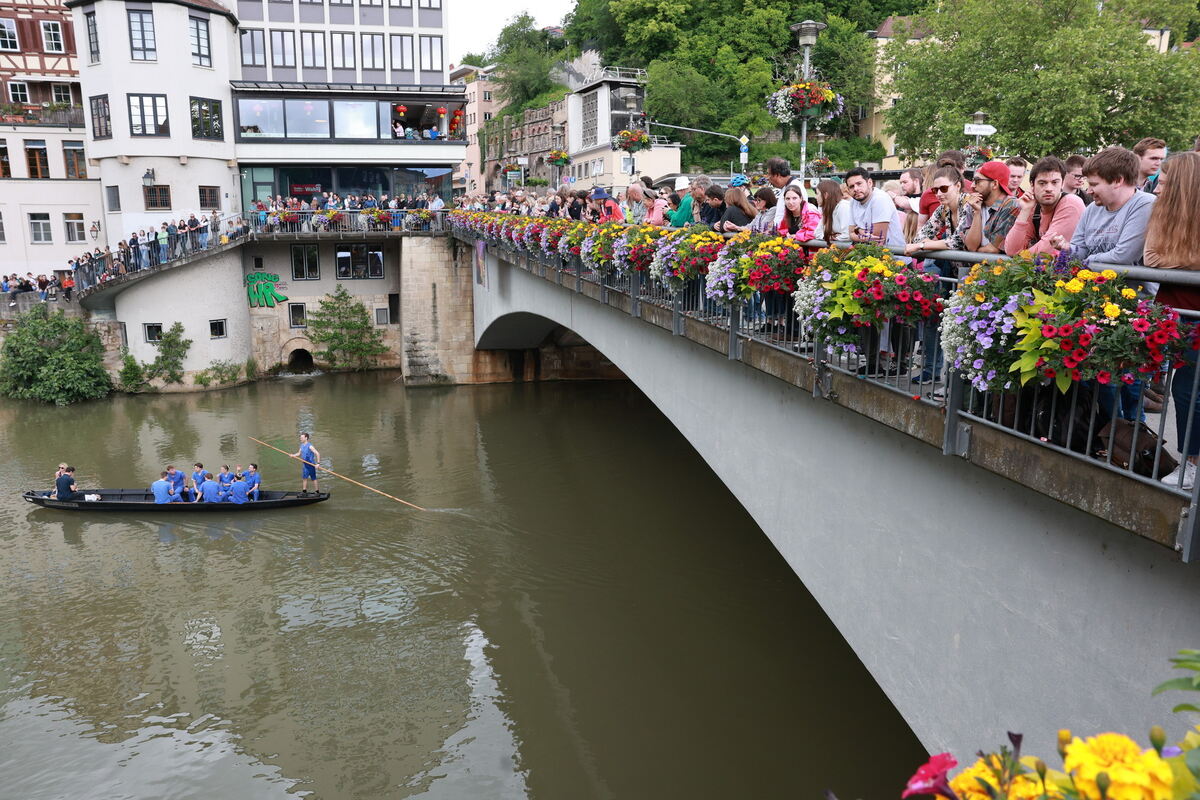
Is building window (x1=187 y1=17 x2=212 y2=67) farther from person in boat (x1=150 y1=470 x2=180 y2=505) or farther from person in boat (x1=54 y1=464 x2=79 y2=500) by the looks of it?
person in boat (x1=150 y1=470 x2=180 y2=505)

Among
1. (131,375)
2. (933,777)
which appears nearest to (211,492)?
(131,375)

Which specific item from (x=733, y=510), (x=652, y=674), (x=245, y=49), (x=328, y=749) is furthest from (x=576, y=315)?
(x=245, y=49)

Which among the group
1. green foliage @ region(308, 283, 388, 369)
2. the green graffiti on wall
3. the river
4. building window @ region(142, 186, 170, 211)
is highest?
building window @ region(142, 186, 170, 211)

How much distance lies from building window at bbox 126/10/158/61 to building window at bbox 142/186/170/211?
14.7ft

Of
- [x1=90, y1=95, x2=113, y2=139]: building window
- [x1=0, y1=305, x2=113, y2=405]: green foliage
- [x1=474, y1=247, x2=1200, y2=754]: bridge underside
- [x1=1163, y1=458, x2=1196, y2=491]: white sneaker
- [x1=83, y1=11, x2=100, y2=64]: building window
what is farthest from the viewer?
[x1=90, y1=95, x2=113, y2=139]: building window

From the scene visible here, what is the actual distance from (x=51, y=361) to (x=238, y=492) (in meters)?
16.5

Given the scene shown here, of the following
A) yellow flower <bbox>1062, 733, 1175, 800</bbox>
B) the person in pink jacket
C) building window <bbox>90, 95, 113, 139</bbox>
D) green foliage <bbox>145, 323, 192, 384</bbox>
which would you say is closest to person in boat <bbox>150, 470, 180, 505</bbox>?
green foliage <bbox>145, 323, 192, 384</bbox>

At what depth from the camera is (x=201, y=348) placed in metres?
32.4

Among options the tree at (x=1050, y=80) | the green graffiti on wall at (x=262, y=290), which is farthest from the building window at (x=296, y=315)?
the tree at (x=1050, y=80)

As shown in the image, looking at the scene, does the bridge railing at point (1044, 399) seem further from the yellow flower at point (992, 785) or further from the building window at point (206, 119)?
the building window at point (206, 119)

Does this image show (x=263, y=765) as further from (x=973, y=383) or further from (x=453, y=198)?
(x=453, y=198)

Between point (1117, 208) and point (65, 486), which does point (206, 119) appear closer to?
point (65, 486)

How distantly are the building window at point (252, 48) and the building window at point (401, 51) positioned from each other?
508 cm

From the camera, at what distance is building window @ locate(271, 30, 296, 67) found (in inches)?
1447
